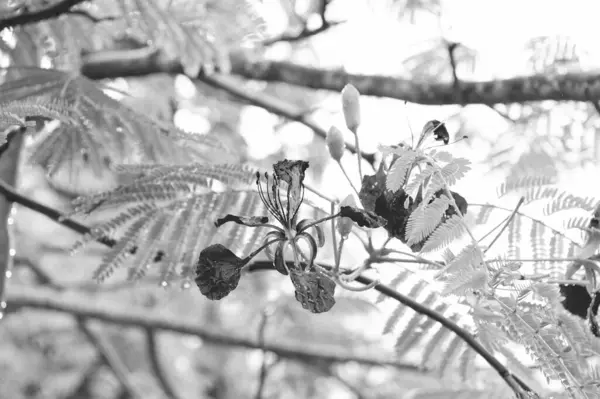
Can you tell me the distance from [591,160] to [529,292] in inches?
86.9

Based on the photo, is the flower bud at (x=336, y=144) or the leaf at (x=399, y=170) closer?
the leaf at (x=399, y=170)

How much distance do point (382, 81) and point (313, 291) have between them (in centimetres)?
194

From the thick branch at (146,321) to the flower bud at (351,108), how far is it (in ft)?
8.46

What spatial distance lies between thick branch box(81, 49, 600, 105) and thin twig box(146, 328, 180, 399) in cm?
148

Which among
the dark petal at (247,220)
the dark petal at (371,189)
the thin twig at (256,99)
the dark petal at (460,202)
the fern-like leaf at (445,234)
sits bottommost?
the thin twig at (256,99)

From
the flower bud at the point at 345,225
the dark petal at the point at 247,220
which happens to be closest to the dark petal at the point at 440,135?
the flower bud at the point at 345,225

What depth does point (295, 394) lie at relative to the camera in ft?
17.7

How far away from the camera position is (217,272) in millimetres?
1179

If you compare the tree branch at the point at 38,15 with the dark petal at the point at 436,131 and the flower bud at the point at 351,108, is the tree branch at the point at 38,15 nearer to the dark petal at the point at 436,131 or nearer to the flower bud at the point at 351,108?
the flower bud at the point at 351,108

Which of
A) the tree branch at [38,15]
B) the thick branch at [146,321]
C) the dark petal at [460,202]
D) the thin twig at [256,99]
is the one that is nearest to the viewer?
the dark petal at [460,202]

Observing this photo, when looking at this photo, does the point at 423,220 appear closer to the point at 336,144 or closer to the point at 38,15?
the point at 336,144

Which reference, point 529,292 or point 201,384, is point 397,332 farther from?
point 201,384

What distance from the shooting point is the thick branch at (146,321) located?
12.8 ft

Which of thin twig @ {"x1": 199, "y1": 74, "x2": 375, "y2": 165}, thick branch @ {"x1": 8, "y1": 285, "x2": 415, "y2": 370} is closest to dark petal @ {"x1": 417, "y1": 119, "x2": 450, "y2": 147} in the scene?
thin twig @ {"x1": 199, "y1": 74, "x2": 375, "y2": 165}
